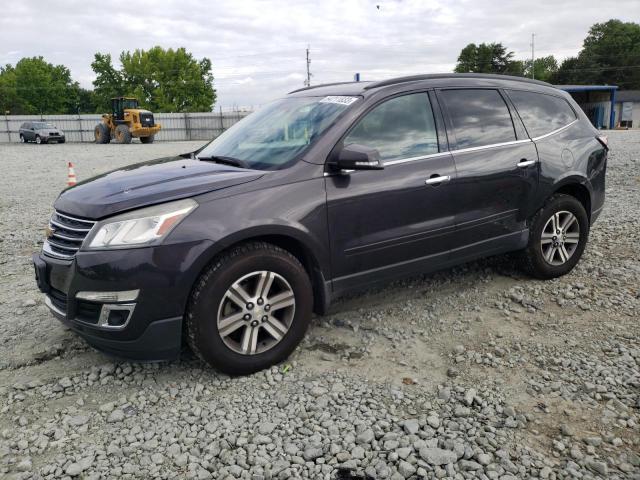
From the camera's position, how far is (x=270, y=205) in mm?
3268

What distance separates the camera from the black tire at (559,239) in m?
4.73

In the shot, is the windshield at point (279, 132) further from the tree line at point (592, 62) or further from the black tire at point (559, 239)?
the tree line at point (592, 62)

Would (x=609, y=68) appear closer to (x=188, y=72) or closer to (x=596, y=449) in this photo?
(x=188, y=72)

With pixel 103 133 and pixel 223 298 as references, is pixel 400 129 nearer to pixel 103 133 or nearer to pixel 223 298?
pixel 223 298

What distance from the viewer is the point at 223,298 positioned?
3.12 m

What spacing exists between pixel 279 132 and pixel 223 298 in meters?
1.42

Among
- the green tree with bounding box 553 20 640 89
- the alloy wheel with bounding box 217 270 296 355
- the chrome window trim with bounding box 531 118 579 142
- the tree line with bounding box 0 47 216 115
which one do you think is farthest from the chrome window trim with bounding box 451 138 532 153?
the green tree with bounding box 553 20 640 89

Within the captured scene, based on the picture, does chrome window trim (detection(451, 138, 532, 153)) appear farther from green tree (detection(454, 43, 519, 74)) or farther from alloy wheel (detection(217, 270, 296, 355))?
green tree (detection(454, 43, 519, 74))

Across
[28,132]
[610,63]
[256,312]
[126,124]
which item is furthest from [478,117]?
[610,63]

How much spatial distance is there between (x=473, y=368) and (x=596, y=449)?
93 cm

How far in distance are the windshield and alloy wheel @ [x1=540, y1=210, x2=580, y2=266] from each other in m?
2.27

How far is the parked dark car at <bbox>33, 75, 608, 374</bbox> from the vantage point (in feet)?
9.87

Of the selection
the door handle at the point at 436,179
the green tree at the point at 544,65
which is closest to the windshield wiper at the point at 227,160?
the door handle at the point at 436,179

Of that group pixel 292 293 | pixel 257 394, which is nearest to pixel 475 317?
pixel 292 293
